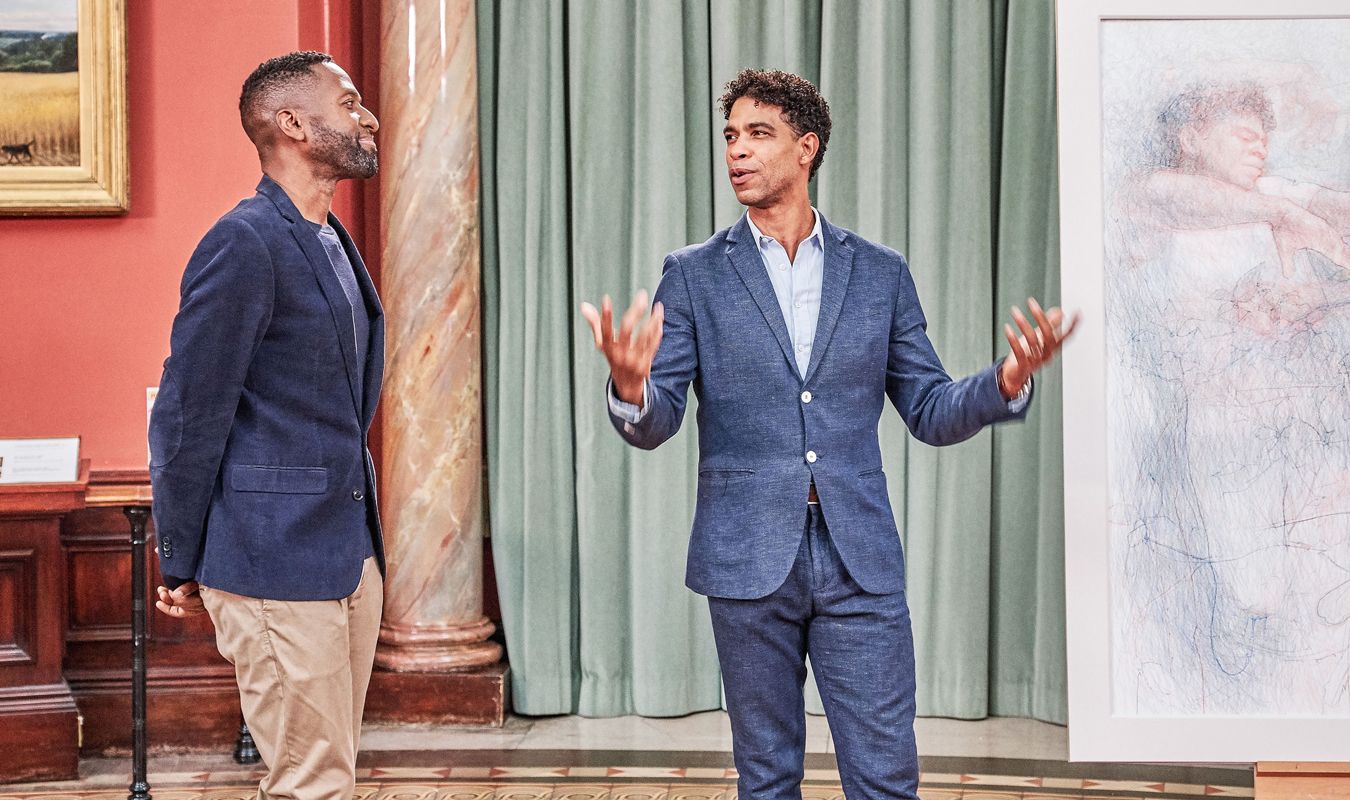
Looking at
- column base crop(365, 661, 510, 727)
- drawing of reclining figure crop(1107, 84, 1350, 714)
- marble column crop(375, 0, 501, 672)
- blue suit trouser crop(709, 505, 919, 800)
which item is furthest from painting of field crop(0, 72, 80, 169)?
drawing of reclining figure crop(1107, 84, 1350, 714)

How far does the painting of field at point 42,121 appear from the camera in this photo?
404 centimetres

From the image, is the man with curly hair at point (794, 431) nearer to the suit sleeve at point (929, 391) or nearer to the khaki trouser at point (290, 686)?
the suit sleeve at point (929, 391)

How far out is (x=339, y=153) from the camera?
238 cm

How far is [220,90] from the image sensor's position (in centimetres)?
411

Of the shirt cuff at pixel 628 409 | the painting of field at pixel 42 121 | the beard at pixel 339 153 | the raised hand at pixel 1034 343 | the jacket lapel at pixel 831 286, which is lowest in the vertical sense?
the shirt cuff at pixel 628 409

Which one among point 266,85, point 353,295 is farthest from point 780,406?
point 266,85

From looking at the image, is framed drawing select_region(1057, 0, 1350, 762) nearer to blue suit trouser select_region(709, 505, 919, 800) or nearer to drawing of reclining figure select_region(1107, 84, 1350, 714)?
drawing of reclining figure select_region(1107, 84, 1350, 714)

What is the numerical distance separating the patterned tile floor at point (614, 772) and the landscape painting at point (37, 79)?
180cm

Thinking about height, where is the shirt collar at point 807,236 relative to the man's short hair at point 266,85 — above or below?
below

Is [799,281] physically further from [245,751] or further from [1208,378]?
[245,751]

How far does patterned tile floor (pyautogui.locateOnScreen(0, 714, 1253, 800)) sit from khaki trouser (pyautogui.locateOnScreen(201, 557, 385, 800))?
57.7 inches

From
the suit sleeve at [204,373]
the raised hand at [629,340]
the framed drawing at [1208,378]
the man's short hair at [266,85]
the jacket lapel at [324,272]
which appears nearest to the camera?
the raised hand at [629,340]

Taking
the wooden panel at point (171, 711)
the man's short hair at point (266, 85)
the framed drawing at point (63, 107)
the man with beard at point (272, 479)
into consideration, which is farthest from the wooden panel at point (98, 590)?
the man's short hair at point (266, 85)

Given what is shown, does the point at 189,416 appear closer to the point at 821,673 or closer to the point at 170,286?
the point at 821,673
